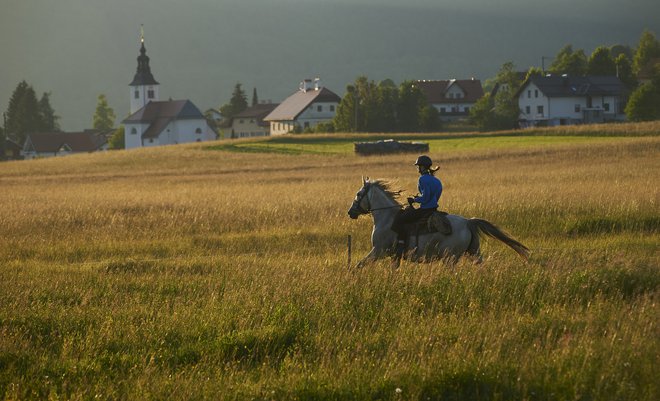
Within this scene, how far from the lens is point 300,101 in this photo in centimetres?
16738

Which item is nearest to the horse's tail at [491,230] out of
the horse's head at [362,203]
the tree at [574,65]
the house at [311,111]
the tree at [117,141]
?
the horse's head at [362,203]

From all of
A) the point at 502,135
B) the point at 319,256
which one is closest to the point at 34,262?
the point at 319,256

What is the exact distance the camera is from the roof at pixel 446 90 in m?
169

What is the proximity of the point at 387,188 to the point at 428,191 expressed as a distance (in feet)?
4.08

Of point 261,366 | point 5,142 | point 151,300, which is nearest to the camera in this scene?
point 261,366

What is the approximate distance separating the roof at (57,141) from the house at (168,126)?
17803 millimetres

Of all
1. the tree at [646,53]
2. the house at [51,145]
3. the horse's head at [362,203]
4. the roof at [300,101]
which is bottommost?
the horse's head at [362,203]

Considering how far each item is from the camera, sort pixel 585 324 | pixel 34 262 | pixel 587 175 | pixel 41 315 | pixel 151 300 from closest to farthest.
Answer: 1. pixel 585 324
2. pixel 41 315
3. pixel 151 300
4. pixel 34 262
5. pixel 587 175

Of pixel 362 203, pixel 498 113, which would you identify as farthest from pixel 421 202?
pixel 498 113

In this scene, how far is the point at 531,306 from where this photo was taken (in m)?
13.0

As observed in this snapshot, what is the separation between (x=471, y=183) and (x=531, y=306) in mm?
24807

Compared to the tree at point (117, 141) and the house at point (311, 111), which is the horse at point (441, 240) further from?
the tree at point (117, 141)

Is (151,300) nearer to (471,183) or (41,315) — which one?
(41,315)

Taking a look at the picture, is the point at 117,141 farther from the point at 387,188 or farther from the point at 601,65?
the point at 387,188
